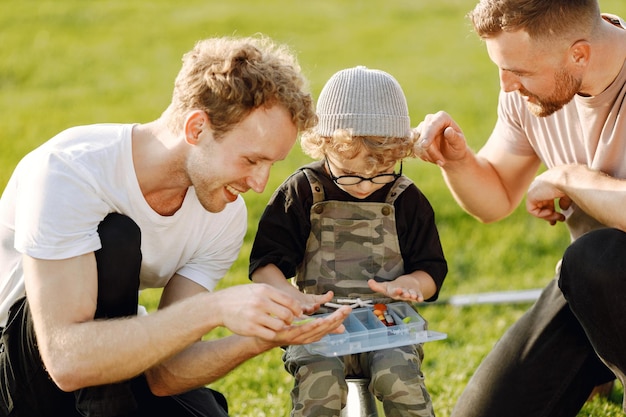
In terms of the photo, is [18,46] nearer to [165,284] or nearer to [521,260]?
[521,260]

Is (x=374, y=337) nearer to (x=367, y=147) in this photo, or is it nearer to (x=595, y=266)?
(x=367, y=147)

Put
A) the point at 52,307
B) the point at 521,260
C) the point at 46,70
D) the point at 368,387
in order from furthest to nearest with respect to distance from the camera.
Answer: the point at 46,70
the point at 521,260
the point at 368,387
the point at 52,307

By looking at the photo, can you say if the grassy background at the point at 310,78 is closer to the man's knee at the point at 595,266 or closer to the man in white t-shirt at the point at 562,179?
the man in white t-shirt at the point at 562,179

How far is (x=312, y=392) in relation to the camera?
3.23 meters

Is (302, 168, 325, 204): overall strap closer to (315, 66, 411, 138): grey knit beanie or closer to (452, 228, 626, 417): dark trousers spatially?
(315, 66, 411, 138): grey knit beanie

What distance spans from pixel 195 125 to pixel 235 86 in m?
0.19

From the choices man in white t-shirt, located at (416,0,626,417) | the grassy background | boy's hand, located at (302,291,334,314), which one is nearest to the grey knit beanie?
man in white t-shirt, located at (416,0,626,417)

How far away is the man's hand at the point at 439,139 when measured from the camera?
3.74 m

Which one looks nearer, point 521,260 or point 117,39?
point 521,260

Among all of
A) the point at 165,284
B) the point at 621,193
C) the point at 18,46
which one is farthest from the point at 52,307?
the point at 18,46

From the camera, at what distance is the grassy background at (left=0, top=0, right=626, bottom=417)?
5165 mm

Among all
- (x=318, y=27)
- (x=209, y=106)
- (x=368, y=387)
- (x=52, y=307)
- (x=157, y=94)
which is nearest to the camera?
(x=52, y=307)

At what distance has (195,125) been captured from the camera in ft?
10.5

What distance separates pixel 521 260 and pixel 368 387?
344 centimetres
